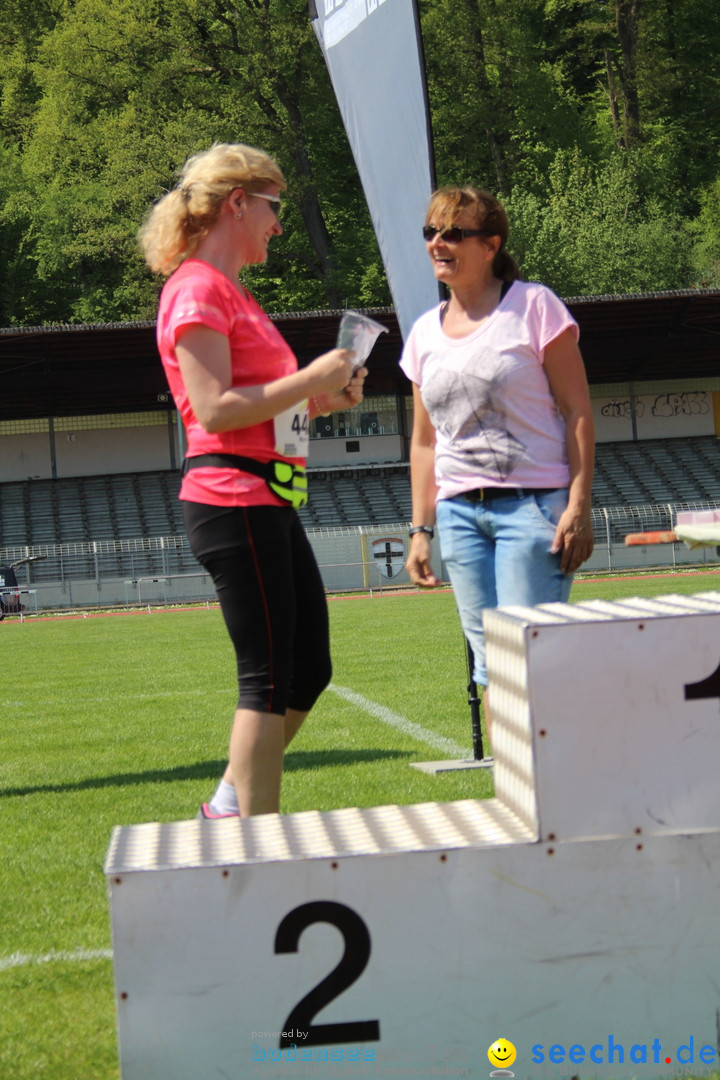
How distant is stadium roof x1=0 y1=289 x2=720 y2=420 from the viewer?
35875 millimetres

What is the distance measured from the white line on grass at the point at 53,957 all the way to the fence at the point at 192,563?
25.5 m

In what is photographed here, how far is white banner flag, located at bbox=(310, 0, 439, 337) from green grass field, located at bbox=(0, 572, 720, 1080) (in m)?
2.15

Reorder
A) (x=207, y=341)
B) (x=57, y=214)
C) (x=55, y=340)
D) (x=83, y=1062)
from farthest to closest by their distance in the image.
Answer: (x=57, y=214) < (x=55, y=340) < (x=207, y=341) < (x=83, y=1062)

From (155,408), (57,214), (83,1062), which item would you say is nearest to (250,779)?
(83,1062)

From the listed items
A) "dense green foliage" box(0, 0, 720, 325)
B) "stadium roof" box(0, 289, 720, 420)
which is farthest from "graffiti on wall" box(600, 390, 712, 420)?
"dense green foliage" box(0, 0, 720, 325)

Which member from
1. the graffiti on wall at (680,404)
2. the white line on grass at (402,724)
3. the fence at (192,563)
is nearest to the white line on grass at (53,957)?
the white line on grass at (402,724)

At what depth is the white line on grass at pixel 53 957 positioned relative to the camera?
309 centimetres

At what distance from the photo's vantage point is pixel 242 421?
9.92ft

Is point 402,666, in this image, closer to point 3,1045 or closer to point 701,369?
point 3,1045

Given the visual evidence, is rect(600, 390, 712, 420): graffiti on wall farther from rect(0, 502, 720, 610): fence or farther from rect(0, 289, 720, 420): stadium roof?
rect(0, 502, 720, 610): fence

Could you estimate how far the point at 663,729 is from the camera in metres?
2.29

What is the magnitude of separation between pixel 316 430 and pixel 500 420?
1468 inches

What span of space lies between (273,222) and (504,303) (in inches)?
28.4

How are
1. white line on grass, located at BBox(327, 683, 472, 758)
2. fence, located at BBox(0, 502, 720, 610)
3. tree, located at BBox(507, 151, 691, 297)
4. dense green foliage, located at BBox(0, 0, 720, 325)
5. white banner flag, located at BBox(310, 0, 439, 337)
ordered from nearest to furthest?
white banner flag, located at BBox(310, 0, 439, 337) → white line on grass, located at BBox(327, 683, 472, 758) → fence, located at BBox(0, 502, 720, 610) → tree, located at BBox(507, 151, 691, 297) → dense green foliage, located at BBox(0, 0, 720, 325)
